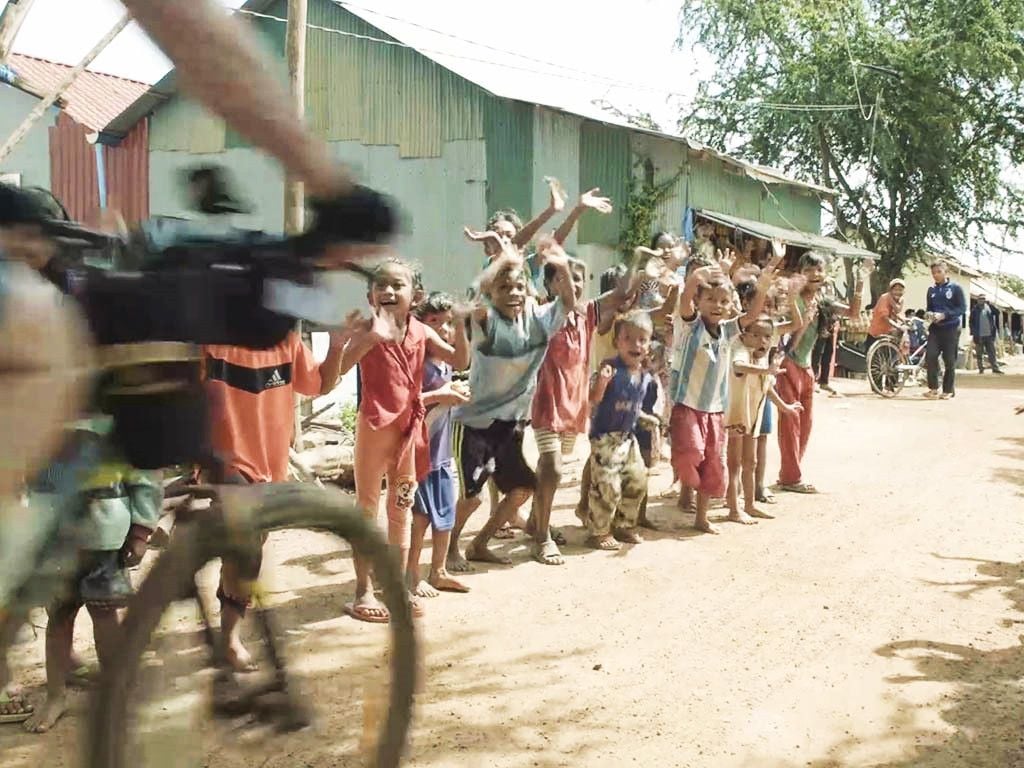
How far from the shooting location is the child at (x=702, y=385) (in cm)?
683

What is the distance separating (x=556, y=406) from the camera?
6.18 meters

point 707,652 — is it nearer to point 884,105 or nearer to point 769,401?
point 769,401

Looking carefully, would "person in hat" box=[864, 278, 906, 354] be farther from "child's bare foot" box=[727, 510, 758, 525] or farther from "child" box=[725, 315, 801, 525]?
"child's bare foot" box=[727, 510, 758, 525]

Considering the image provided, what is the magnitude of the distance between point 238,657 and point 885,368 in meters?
14.7

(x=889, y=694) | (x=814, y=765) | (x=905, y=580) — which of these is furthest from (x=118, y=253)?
(x=905, y=580)

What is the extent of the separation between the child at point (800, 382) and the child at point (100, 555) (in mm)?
5720

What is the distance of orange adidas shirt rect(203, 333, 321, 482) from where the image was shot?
387cm

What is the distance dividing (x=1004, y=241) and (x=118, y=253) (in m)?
28.5

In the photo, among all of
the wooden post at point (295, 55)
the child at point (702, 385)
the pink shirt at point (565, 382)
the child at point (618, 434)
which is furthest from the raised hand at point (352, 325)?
the wooden post at point (295, 55)

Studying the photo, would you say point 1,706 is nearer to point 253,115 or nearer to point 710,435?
point 253,115

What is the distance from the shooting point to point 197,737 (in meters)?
2.30

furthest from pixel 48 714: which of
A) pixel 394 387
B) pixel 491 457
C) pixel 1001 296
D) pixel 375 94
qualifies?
pixel 1001 296

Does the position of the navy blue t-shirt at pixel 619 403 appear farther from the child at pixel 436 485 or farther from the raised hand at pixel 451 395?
the raised hand at pixel 451 395

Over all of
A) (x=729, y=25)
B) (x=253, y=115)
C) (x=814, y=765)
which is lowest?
(x=814, y=765)
